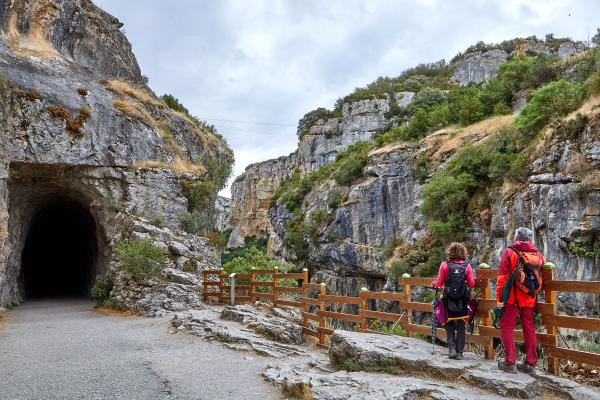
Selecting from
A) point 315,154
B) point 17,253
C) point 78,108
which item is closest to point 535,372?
point 78,108

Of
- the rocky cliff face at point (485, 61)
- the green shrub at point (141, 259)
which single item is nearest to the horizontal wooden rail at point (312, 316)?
the green shrub at point (141, 259)

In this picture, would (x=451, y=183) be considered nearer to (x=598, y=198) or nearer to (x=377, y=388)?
(x=598, y=198)

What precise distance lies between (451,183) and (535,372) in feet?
55.7

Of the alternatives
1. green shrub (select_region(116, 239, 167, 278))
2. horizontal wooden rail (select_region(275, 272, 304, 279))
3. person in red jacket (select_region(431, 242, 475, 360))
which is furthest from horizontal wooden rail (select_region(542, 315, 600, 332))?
green shrub (select_region(116, 239, 167, 278))

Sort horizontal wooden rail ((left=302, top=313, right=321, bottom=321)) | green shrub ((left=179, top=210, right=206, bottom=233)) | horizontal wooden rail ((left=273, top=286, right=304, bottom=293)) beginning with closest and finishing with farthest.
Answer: horizontal wooden rail ((left=302, top=313, right=321, bottom=321)), horizontal wooden rail ((left=273, top=286, right=304, bottom=293)), green shrub ((left=179, top=210, right=206, bottom=233))

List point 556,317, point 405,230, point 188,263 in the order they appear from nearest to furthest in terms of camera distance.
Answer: point 556,317 < point 188,263 < point 405,230

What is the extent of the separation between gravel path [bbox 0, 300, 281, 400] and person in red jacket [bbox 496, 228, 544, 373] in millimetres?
2747

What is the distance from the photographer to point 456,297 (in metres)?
5.86

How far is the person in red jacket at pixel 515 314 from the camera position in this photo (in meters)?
5.36

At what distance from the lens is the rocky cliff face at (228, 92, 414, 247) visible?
199 feet

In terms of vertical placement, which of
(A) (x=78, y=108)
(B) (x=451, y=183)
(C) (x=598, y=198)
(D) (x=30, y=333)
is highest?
(A) (x=78, y=108)

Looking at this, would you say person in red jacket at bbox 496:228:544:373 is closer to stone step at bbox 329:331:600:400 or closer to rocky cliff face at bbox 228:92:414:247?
stone step at bbox 329:331:600:400

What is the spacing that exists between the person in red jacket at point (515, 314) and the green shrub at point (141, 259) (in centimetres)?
1204

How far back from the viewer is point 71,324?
40.1ft
